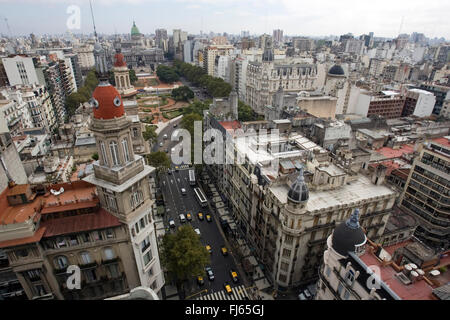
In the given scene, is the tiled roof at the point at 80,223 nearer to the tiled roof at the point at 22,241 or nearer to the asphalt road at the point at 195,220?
the tiled roof at the point at 22,241

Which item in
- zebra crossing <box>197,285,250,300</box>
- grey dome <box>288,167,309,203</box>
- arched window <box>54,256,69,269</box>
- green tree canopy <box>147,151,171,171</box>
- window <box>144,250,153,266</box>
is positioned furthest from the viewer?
green tree canopy <box>147,151,171,171</box>

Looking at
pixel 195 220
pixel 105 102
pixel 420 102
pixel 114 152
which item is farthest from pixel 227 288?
pixel 420 102

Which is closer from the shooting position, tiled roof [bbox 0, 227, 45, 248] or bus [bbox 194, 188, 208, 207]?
tiled roof [bbox 0, 227, 45, 248]

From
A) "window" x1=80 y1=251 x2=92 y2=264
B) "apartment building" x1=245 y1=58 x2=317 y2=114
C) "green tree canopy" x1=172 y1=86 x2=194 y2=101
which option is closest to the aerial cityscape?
"window" x1=80 y1=251 x2=92 y2=264

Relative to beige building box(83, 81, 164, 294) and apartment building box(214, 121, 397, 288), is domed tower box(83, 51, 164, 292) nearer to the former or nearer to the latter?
beige building box(83, 81, 164, 294)

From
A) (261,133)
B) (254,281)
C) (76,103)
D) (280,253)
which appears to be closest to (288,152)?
(261,133)
